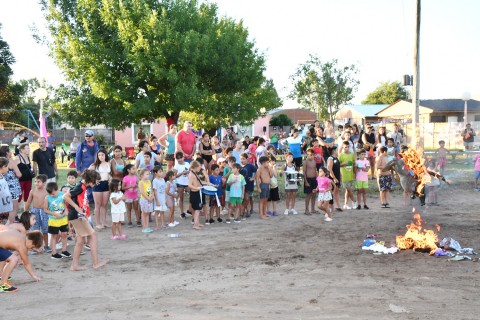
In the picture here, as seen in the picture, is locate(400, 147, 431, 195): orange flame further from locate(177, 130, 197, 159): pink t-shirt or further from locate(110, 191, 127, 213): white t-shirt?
locate(110, 191, 127, 213): white t-shirt

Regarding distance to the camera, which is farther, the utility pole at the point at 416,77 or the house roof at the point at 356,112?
the house roof at the point at 356,112

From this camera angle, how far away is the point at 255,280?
22.0ft

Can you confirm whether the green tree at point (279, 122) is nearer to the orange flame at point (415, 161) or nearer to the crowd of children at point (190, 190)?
the crowd of children at point (190, 190)

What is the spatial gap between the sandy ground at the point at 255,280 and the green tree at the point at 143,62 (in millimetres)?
12194

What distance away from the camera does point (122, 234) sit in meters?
9.85

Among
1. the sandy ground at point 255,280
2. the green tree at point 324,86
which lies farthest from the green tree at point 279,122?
the sandy ground at point 255,280

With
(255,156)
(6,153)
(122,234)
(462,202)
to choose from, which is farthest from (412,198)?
(6,153)

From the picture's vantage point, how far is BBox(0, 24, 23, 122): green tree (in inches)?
1467

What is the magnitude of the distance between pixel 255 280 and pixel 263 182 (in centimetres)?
504

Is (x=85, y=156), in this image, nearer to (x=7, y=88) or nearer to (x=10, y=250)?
(x=10, y=250)

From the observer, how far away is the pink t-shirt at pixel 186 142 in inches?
490

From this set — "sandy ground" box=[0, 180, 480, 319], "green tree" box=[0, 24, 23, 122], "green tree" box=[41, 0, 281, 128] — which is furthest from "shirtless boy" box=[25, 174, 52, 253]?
"green tree" box=[0, 24, 23, 122]

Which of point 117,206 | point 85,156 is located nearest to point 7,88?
point 85,156

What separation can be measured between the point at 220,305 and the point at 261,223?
5351mm
